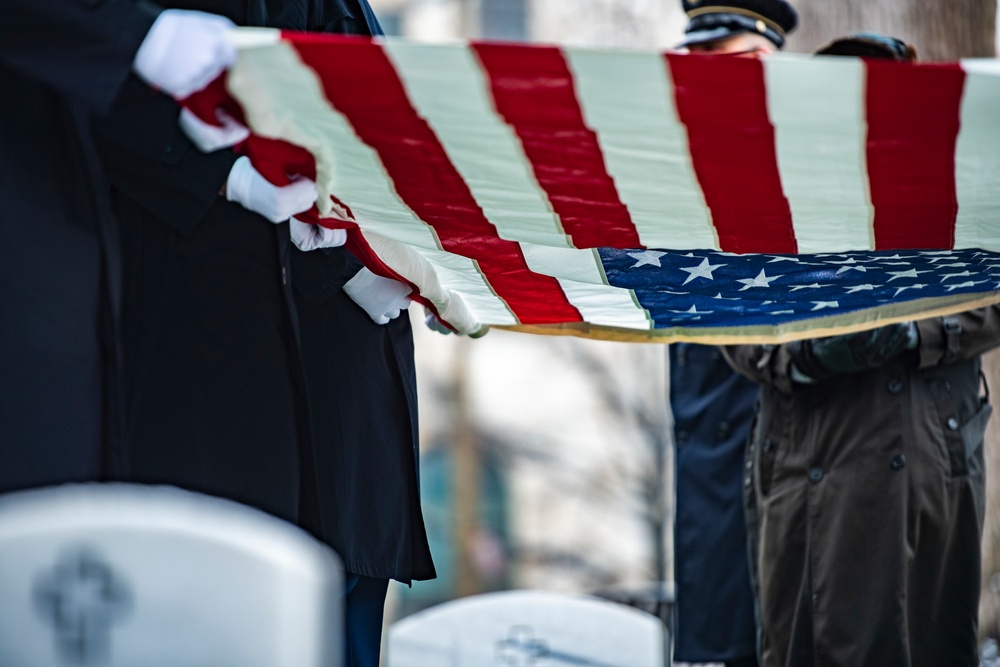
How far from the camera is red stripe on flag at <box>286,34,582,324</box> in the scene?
1.77 meters

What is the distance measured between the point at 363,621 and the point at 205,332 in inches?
36.4

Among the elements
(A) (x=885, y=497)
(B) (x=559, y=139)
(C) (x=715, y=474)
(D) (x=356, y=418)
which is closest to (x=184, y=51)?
(B) (x=559, y=139)

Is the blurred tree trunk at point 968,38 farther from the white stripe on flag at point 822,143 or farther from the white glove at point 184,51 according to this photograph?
the white glove at point 184,51

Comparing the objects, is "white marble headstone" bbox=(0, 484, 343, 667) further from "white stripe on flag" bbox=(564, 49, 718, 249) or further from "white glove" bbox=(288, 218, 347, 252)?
"white glove" bbox=(288, 218, 347, 252)

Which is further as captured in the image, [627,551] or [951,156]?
[627,551]

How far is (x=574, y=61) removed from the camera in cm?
178

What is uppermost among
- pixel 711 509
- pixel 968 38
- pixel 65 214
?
pixel 968 38

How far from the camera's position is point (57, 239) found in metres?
1.95

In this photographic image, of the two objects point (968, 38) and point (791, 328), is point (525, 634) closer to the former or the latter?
point (791, 328)

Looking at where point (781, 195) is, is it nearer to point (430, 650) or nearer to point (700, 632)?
point (700, 632)

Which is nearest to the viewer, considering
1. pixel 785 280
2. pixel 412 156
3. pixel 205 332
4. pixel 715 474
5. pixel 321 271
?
pixel 412 156

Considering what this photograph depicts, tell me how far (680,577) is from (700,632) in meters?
0.17

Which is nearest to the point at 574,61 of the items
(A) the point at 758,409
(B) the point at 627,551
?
(A) the point at 758,409

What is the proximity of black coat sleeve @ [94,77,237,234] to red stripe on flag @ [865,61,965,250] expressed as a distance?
1096 mm
